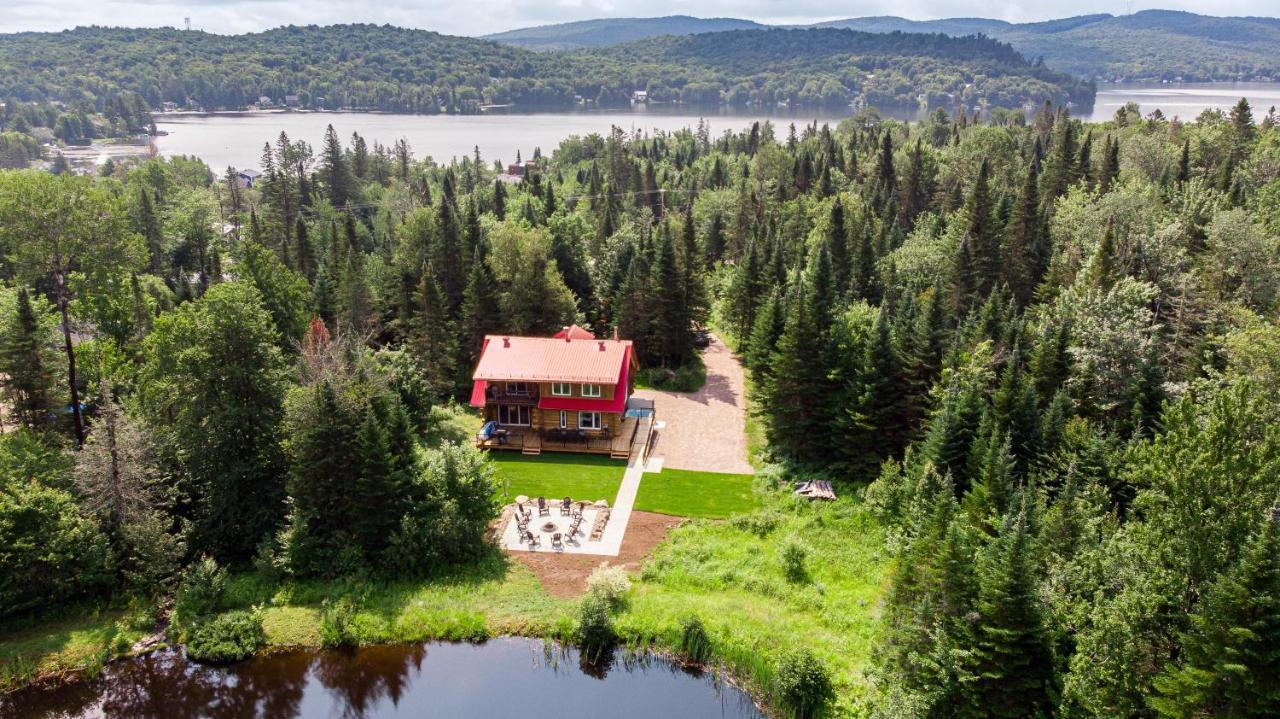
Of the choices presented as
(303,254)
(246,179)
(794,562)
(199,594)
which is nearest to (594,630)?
(794,562)

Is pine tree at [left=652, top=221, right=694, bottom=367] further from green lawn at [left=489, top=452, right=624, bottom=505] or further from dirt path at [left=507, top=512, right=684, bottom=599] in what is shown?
dirt path at [left=507, top=512, right=684, bottom=599]

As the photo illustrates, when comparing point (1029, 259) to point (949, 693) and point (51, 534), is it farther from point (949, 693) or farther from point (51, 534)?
point (51, 534)

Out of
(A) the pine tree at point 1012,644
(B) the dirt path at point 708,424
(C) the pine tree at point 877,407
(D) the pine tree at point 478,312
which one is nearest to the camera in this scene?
(A) the pine tree at point 1012,644

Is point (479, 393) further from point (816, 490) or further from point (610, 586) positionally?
point (816, 490)

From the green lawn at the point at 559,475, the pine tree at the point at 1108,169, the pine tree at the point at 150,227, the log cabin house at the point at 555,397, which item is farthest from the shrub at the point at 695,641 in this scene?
the pine tree at the point at 150,227

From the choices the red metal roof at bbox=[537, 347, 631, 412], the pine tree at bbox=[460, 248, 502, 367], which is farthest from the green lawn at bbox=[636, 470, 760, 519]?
the pine tree at bbox=[460, 248, 502, 367]

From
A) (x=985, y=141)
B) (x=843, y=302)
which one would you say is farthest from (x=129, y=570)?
(x=985, y=141)

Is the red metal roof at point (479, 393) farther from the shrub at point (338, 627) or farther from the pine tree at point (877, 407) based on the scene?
the pine tree at point (877, 407)
